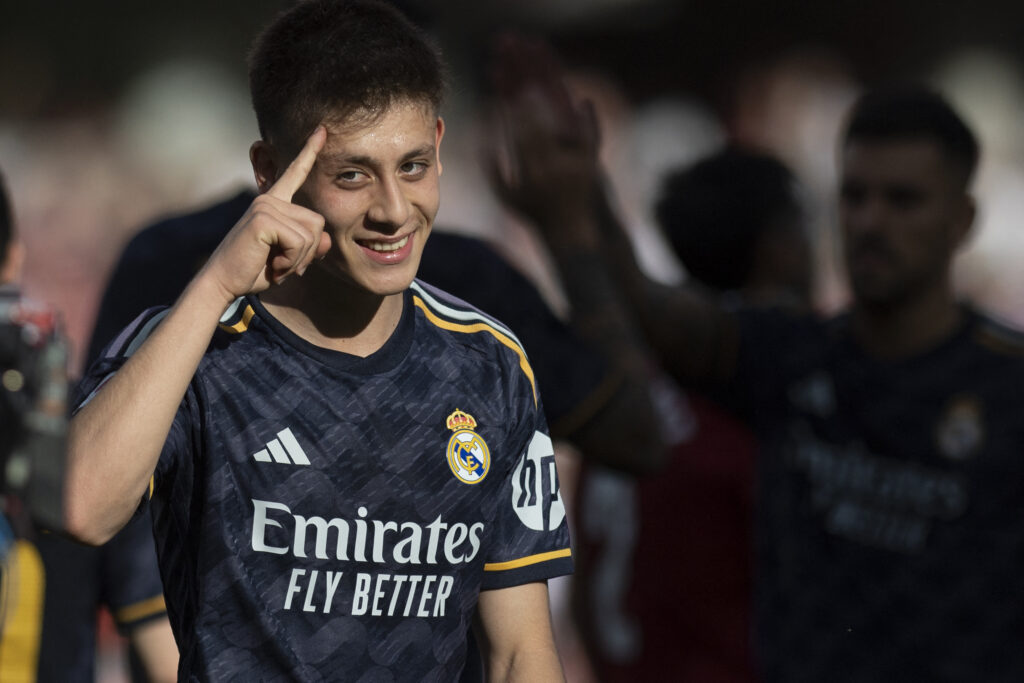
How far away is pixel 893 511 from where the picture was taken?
3451 mm

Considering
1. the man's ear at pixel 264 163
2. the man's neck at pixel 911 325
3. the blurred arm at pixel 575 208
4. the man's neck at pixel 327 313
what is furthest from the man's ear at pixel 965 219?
the man's ear at pixel 264 163

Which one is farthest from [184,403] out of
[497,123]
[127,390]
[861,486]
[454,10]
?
[454,10]

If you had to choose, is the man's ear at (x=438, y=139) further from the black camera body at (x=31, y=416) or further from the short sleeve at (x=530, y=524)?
the black camera body at (x=31, y=416)

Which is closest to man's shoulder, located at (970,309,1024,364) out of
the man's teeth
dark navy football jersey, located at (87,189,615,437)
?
dark navy football jersey, located at (87,189,615,437)

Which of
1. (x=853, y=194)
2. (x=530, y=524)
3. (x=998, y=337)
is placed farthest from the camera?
(x=853, y=194)

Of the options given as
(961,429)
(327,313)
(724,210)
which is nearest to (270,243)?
(327,313)

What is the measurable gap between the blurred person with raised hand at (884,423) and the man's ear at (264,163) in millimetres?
1284

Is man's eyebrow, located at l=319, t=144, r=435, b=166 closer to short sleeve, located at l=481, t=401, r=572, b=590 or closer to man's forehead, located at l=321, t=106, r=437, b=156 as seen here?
man's forehead, located at l=321, t=106, r=437, b=156

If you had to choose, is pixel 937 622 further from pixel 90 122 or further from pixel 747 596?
pixel 90 122

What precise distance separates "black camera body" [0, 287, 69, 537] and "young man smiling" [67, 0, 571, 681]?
5cm

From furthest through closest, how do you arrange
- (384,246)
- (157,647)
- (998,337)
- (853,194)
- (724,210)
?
1. (724,210)
2. (853,194)
3. (998,337)
4. (157,647)
5. (384,246)

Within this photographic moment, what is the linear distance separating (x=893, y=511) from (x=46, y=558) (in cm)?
201

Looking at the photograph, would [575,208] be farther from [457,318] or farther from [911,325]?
[911,325]

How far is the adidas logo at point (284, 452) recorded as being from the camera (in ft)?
6.17
